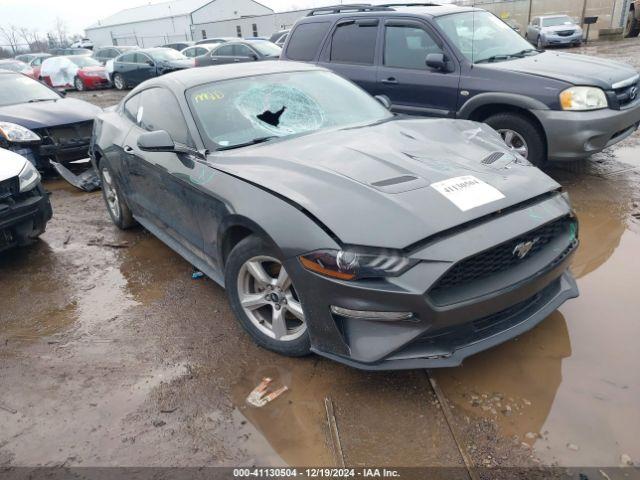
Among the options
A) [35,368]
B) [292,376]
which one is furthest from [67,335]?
[292,376]

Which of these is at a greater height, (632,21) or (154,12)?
(154,12)

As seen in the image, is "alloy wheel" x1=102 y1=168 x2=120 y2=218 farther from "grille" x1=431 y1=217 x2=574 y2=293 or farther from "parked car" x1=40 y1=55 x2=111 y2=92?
"parked car" x1=40 y1=55 x2=111 y2=92

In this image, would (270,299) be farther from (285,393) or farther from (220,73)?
(220,73)

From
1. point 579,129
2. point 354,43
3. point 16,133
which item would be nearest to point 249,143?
point 579,129

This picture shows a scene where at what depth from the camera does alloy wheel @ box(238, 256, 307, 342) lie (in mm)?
2764

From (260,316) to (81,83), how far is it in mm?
20803

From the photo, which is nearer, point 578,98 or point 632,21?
point 578,98

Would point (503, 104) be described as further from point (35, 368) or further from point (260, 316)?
point (35, 368)

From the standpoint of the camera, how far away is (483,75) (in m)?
5.27

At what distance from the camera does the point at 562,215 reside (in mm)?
2715

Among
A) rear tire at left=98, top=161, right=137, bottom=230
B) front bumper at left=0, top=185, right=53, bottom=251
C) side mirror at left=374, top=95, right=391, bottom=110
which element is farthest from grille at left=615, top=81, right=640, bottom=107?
front bumper at left=0, top=185, right=53, bottom=251

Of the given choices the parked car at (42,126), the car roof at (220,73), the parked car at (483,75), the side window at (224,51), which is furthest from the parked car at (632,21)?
the car roof at (220,73)

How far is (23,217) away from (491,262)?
4.04 metres

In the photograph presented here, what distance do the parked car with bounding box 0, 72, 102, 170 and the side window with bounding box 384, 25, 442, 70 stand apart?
155 inches
